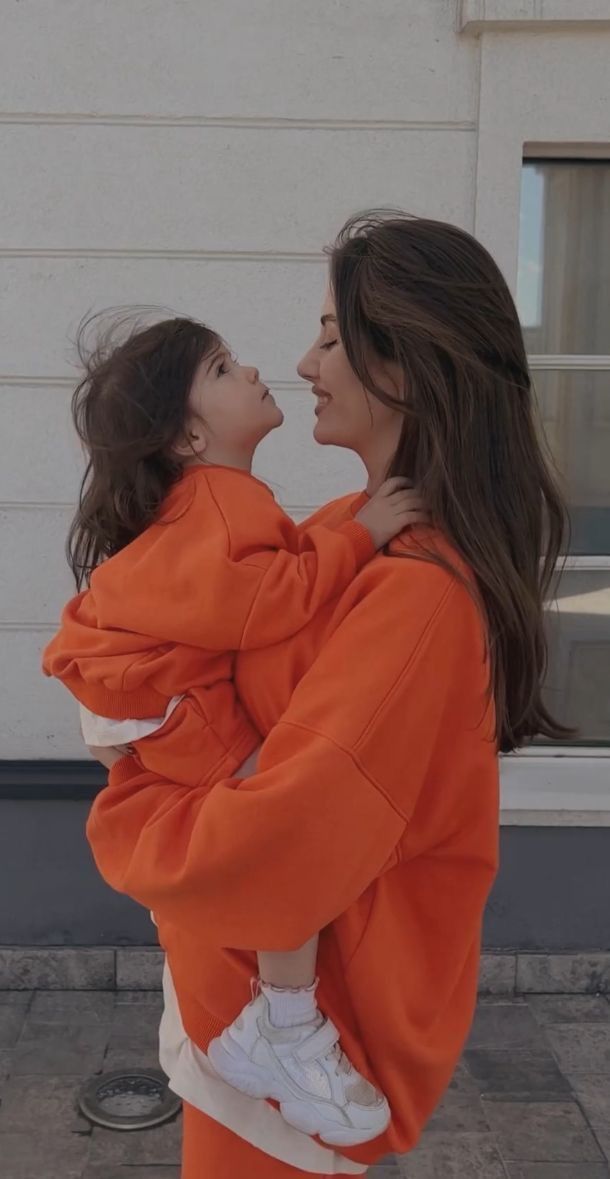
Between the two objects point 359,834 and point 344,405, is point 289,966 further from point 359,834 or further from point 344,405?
point 344,405

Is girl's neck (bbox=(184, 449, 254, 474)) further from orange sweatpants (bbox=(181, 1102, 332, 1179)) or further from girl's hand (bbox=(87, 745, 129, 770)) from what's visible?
orange sweatpants (bbox=(181, 1102, 332, 1179))

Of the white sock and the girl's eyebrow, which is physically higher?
the girl's eyebrow

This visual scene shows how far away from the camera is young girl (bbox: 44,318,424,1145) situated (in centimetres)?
126

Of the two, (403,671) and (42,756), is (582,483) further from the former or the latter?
(403,671)

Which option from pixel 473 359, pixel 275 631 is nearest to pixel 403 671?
pixel 275 631

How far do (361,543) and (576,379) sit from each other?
2.54 meters

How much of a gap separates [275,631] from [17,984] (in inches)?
112

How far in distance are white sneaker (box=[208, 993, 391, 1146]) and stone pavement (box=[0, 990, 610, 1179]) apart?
1.64 m

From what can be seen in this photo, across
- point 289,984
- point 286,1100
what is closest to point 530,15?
point 289,984

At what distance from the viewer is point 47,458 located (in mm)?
3473

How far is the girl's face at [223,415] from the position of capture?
1468mm

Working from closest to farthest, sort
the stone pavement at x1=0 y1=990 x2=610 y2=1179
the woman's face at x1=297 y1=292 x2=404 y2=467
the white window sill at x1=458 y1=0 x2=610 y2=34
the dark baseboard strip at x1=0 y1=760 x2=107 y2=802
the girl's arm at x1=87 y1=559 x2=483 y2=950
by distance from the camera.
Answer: the girl's arm at x1=87 y1=559 x2=483 y2=950 → the woman's face at x1=297 y1=292 x2=404 y2=467 → the stone pavement at x1=0 y1=990 x2=610 y2=1179 → the white window sill at x1=458 y1=0 x2=610 y2=34 → the dark baseboard strip at x1=0 y1=760 x2=107 y2=802

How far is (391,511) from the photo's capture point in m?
1.34

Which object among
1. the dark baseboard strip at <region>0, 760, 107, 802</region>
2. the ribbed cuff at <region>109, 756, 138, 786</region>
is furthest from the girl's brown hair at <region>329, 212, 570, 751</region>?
the dark baseboard strip at <region>0, 760, 107, 802</region>
